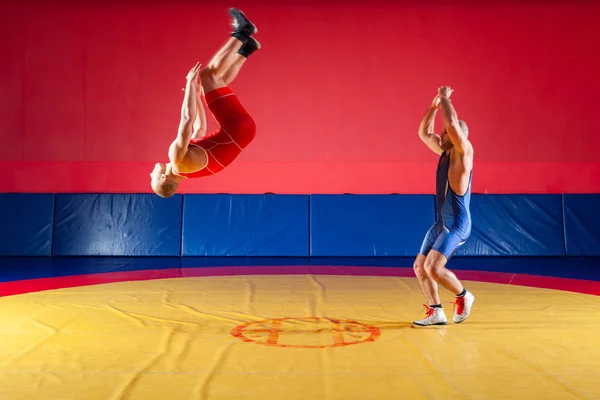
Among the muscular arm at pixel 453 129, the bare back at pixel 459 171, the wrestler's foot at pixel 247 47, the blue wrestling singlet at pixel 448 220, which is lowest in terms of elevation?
the blue wrestling singlet at pixel 448 220

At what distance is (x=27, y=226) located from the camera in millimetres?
10062

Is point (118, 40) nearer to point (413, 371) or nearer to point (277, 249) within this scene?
point (277, 249)

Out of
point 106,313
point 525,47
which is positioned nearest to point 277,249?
point 106,313

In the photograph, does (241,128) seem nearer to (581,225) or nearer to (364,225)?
(364,225)

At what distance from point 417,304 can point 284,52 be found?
21.5 ft

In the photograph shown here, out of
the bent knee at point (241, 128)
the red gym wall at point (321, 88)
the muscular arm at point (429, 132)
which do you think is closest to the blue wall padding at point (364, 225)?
the red gym wall at point (321, 88)

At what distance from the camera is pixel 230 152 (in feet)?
16.2

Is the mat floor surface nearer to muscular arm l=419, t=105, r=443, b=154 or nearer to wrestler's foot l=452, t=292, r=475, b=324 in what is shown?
wrestler's foot l=452, t=292, r=475, b=324

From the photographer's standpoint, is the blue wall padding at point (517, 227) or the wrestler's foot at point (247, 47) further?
the blue wall padding at point (517, 227)

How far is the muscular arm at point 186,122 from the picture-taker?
4.50 m

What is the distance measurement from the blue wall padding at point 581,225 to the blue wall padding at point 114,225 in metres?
6.80

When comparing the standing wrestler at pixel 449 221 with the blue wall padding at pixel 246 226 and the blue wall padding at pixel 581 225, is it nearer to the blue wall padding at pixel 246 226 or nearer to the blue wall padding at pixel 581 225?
the blue wall padding at pixel 246 226

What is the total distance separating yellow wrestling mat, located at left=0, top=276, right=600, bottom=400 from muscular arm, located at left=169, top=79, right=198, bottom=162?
1.39 meters

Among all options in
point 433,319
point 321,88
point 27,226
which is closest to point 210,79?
point 433,319
